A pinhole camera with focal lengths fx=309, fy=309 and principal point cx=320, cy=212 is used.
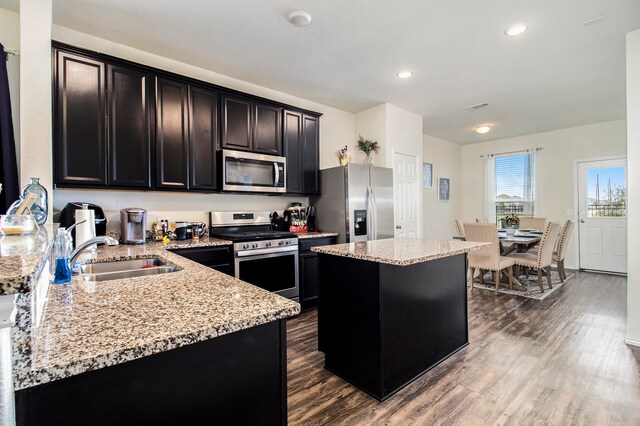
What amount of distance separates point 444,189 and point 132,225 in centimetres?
587

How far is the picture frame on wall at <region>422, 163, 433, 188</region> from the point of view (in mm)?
6146

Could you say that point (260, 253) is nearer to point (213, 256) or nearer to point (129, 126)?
point (213, 256)

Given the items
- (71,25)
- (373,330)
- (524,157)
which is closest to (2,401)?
(373,330)

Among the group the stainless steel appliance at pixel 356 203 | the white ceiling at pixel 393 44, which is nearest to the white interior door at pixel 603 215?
the white ceiling at pixel 393 44

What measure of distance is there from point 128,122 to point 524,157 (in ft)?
22.4

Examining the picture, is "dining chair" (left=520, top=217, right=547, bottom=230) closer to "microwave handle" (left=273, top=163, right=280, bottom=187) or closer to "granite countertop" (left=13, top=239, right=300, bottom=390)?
"microwave handle" (left=273, top=163, right=280, bottom=187)

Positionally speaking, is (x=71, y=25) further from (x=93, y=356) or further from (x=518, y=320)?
(x=518, y=320)

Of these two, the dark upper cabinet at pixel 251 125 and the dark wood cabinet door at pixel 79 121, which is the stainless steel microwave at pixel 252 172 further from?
the dark wood cabinet door at pixel 79 121

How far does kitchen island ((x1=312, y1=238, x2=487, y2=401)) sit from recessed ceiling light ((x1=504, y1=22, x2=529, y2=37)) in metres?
1.84

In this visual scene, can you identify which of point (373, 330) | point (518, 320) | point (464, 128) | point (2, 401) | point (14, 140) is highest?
point (464, 128)

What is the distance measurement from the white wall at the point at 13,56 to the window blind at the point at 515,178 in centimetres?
748

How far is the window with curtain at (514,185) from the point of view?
20.3 feet

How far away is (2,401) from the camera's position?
0.57 metres

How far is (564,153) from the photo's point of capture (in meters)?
5.80
